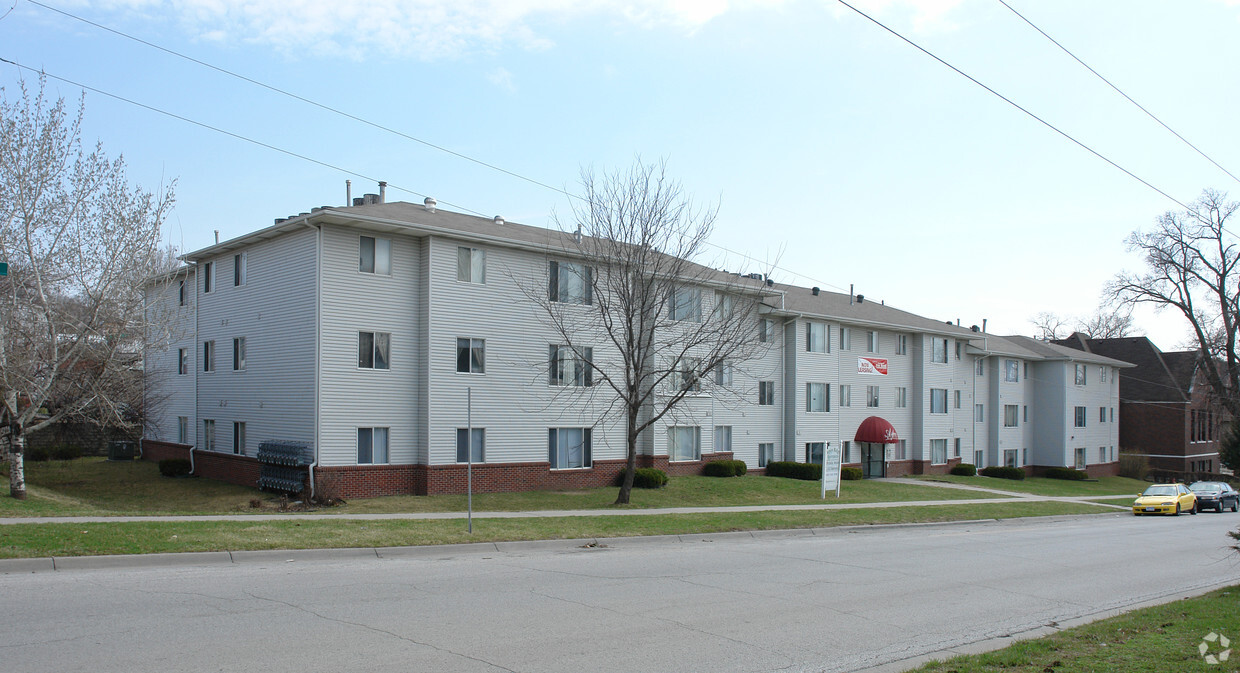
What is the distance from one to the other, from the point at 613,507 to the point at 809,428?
18.5 m

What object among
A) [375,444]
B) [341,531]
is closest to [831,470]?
[375,444]

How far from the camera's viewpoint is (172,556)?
41.4 feet

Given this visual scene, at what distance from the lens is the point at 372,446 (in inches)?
1046

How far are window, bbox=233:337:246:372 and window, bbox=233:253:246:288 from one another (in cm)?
196

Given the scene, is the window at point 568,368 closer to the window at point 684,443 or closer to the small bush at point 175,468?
the window at point 684,443

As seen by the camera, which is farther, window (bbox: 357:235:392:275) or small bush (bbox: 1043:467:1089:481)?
small bush (bbox: 1043:467:1089:481)

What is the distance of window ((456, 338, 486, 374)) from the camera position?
28156 millimetres

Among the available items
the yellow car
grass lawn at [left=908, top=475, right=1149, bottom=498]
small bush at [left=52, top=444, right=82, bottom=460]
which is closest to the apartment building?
small bush at [left=52, top=444, right=82, bottom=460]

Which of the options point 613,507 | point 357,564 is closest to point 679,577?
point 357,564

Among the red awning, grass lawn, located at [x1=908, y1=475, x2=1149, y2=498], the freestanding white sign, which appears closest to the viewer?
the freestanding white sign

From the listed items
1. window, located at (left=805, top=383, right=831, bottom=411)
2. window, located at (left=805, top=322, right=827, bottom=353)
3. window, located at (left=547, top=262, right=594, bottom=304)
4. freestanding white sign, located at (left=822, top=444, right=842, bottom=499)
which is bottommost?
freestanding white sign, located at (left=822, top=444, right=842, bottom=499)

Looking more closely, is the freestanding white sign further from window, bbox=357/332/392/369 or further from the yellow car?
window, bbox=357/332/392/369

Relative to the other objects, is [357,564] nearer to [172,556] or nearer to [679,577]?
[172,556]

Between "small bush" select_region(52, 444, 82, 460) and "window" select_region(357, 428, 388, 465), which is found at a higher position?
"window" select_region(357, 428, 388, 465)
